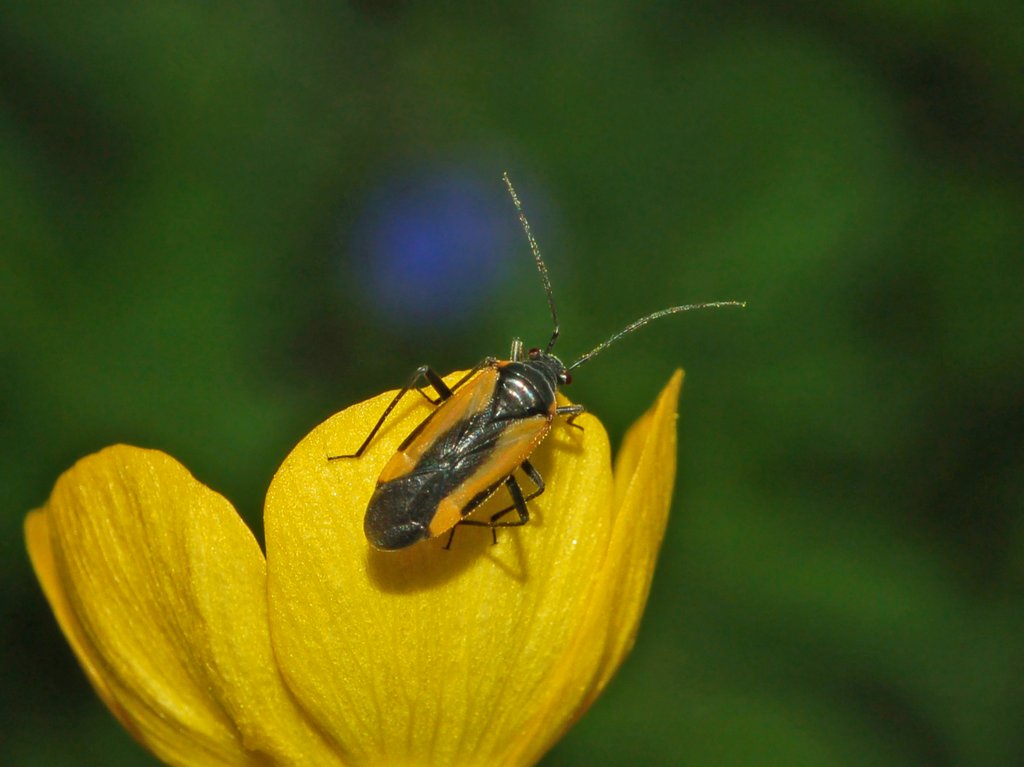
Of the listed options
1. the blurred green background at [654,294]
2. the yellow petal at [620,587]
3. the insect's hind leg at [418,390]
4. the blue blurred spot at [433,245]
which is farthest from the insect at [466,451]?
the blue blurred spot at [433,245]

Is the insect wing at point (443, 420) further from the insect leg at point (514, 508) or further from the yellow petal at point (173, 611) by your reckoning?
the yellow petal at point (173, 611)

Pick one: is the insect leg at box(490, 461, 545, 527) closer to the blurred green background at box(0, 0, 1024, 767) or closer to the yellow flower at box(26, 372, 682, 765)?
the yellow flower at box(26, 372, 682, 765)

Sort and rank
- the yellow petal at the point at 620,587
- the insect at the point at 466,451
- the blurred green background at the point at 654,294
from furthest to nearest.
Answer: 1. the blurred green background at the point at 654,294
2. the insect at the point at 466,451
3. the yellow petal at the point at 620,587

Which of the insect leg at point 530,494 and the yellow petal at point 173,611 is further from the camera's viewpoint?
the insect leg at point 530,494

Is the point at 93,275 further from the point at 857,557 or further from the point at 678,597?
the point at 857,557

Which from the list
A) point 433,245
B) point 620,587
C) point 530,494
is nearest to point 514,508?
point 530,494

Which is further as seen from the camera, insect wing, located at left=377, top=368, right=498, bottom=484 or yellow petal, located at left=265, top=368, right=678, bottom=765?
insect wing, located at left=377, top=368, right=498, bottom=484

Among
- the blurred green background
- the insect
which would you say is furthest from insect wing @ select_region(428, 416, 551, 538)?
the blurred green background

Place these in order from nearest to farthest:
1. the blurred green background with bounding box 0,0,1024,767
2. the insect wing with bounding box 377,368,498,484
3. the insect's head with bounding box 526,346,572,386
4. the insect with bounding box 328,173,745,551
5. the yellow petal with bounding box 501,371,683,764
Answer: the yellow petal with bounding box 501,371,683,764
the insect with bounding box 328,173,745,551
the insect wing with bounding box 377,368,498,484
the insect's head with bounding box 526,346,572,386
the blurred green background with bounding box 0,0,1024,767

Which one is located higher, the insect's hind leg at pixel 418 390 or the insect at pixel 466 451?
the insect's hind leg at pixel 418 390
